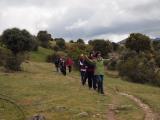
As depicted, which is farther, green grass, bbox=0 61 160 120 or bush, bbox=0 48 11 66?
bush, bbox=0 48 11 66

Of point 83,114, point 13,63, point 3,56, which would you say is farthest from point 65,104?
point 3,56

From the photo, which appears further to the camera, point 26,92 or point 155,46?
point 155,46

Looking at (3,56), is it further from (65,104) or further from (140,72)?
(65,104)

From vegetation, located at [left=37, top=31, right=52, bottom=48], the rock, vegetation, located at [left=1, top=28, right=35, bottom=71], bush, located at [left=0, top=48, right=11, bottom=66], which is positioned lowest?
the rock

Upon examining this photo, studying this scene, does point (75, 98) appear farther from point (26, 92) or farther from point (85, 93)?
point (26, 92)

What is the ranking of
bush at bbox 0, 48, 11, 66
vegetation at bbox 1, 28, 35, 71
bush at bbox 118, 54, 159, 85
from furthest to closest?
vegetation at bbox 1, 28, 35, 71 < bush at bbox 118, 54, 159, 85 < bush at bbox 0, 48, 11, 66

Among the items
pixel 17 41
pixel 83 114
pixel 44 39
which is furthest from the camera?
pixel 44 39

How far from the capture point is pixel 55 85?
34500 mm

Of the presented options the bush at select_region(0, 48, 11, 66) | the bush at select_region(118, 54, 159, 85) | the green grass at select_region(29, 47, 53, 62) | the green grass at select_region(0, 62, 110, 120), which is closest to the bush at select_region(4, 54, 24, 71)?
Answer: the bush at select_region(0, 48, 11, 66)

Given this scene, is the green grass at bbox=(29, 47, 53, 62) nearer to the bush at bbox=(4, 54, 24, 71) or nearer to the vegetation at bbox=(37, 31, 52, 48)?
the vegetation at bbox=(37, 31, 52, 48)

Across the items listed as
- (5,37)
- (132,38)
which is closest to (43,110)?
(5,37)

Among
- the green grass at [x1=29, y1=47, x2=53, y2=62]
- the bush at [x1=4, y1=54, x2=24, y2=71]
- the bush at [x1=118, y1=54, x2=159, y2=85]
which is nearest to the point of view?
the bush at [x1=4, y1=54, x2=24, y2=71]

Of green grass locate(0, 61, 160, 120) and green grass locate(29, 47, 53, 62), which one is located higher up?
green grass locate(29, 47, 53, 62)

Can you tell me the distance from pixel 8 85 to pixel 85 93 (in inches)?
359
